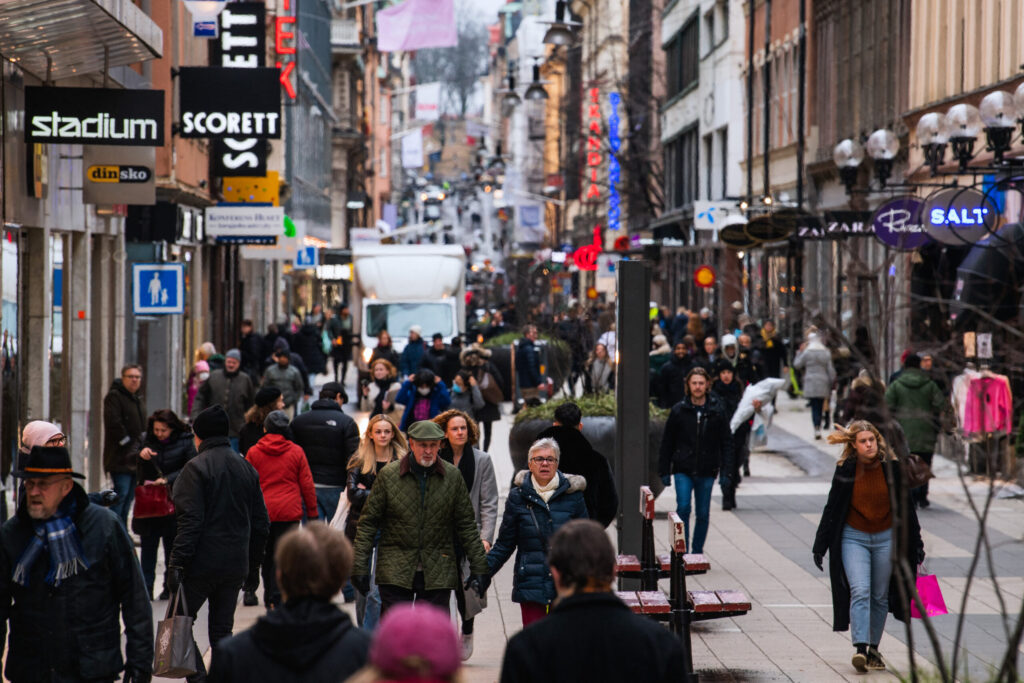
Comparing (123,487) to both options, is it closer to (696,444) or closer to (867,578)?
(696,444)

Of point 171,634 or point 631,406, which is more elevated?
point 631,406

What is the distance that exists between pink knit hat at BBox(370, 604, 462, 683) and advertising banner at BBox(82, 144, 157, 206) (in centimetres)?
1489

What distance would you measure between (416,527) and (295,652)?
4.69 meters

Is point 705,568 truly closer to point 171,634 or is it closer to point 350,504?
point 350,504

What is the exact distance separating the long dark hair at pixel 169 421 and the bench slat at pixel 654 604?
163 inches

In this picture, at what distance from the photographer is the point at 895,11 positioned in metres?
30.6

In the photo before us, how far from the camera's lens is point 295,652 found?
4.86 meters

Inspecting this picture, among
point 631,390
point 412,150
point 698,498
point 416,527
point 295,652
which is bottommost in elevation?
point 698,498

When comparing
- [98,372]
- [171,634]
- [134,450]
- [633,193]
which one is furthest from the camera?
[633,193]

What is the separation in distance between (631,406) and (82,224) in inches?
376

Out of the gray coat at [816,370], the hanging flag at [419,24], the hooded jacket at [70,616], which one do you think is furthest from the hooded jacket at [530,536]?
the hanging flag at [419,24]

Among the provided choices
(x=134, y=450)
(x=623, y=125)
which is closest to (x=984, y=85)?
(x=134, y=450)

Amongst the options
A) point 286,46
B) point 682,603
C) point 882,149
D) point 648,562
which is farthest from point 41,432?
point 286,46

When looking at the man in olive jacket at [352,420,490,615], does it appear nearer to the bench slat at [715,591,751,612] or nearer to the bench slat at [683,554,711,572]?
the bench slat at [715,591,751,612]
